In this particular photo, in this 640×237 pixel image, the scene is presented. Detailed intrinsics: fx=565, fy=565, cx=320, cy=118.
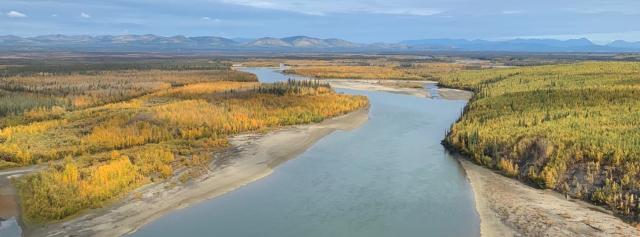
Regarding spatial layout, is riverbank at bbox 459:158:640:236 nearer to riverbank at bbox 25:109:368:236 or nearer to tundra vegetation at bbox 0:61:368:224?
riverbank at bbox 25:109:368:236

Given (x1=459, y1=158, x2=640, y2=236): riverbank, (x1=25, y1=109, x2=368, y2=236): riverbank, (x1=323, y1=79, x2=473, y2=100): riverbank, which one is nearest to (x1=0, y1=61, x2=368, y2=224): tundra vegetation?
(x1=25, y1=109, x2=368, y2=236): riverbank

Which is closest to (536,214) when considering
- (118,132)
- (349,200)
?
(349,200)

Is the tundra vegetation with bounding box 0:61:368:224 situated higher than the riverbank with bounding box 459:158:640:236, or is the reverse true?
the tundra vegetation with bounding box 0:61:368:224

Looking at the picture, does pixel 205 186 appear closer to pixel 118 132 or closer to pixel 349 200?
pixel 349 200

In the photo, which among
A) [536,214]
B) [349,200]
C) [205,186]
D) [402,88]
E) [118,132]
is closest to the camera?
[536,214]

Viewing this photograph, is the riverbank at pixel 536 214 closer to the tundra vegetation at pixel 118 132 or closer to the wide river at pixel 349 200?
the wide river at pixel 349 200

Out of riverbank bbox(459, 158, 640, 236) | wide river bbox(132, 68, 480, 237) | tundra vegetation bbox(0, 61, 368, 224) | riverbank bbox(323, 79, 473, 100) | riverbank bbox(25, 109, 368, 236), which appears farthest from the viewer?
riverbank bbox(323, 79, 473, 100)

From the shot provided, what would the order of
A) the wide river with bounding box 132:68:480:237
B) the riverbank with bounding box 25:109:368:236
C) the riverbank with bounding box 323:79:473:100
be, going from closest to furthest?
the wide river with bounding box 132:68:480:237 → the riverbank with bounding box 25:109:368:236 → the riverbank with bounding box 323:79:473:100

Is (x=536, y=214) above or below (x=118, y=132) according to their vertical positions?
below

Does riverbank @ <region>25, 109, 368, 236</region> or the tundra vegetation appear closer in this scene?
riverbank @ <region>25, 109, 368, 236</region>
